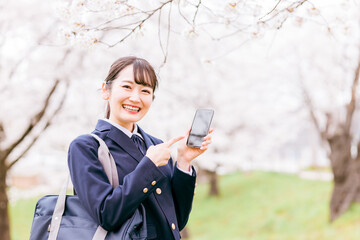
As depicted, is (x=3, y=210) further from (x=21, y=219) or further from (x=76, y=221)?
(x=21, y=219)

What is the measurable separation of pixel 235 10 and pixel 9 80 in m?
4.63

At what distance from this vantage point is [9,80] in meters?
5.55

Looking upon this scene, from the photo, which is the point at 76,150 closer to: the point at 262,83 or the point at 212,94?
the point at 212,94

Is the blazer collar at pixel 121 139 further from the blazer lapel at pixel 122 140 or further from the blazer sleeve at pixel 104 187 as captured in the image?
the blazer sleeve at pixel 104 187

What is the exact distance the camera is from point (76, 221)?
1393mm

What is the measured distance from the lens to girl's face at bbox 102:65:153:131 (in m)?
1.56

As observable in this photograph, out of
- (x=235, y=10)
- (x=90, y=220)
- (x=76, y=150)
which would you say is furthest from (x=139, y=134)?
(x=235, y=10)

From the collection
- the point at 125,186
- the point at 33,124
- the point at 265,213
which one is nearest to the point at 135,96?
the point at 125,186

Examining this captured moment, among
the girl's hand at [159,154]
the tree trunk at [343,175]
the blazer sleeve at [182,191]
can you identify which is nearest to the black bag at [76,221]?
the girl's hand at [159,154]

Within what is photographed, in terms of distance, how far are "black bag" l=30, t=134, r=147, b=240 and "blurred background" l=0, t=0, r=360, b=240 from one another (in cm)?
73

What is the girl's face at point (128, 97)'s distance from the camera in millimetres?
1564

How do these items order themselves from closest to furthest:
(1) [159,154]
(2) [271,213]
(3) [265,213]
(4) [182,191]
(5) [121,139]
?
(1) [159,154]
(5) [121,139]
(4) [182,191]
(2) [271,213]
(3) [265,213]

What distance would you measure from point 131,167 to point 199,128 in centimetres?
33

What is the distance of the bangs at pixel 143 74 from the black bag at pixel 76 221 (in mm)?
308
